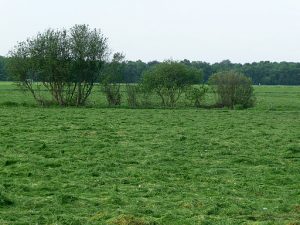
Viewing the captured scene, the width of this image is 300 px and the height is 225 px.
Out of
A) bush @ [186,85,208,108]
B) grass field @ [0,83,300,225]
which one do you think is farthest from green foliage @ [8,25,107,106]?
grass field @ [0,83,300,225]

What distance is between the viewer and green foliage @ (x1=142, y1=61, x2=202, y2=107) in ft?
146

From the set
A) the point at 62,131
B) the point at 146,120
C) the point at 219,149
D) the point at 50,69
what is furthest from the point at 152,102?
the point at 219,149

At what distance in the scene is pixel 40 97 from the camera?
1738 inches

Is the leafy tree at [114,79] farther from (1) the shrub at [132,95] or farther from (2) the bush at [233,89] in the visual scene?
(2) the bush at [233,89]

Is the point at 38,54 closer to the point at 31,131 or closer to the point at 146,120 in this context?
the point at 146,120

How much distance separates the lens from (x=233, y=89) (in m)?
45.2

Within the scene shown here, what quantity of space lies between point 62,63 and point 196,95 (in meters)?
11.5

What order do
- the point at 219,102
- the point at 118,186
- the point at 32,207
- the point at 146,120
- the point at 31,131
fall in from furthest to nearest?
the point at 219,102
the point at 146,120
the point at 31,131
the point at 118,186
the point at 32,207

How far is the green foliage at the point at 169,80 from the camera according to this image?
44.6 meters

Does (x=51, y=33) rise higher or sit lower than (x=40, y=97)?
higher

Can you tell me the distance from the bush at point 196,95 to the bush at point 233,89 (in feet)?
4.33

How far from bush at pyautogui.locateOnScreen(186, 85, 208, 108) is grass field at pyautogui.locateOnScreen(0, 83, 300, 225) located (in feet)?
65.8

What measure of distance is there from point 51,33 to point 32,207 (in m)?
34.3

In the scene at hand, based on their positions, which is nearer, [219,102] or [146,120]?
[146,120]
